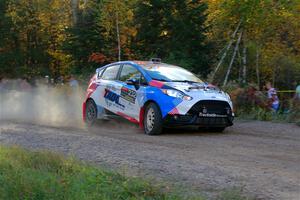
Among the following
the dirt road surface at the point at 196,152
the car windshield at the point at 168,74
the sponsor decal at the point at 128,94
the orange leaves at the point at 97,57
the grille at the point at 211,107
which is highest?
the orange leaves at the point at 97,57

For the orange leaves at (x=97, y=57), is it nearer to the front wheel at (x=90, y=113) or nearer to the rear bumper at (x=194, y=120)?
the front wheel at (x=90, y=113)

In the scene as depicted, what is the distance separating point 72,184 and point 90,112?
8.20m

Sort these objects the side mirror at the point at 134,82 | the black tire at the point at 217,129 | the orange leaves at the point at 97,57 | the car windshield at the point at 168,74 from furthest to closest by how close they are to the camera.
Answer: the orange leaves at the point at 97,57 → the black tire at the point at 217,129 → the side mirror at the point at 134,82 → the car windshield at the point at 168,74

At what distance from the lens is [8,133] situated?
12891 millimetres

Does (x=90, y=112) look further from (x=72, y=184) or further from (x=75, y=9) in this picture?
(x=75, y=9)

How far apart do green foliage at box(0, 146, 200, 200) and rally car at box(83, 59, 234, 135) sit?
437 cm

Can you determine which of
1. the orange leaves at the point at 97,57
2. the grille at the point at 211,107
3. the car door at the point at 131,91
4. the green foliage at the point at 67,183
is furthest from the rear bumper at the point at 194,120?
the orange leaves at the point at 97,57

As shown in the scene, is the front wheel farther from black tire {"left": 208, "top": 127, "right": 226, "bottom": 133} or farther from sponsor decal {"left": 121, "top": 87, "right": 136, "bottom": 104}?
black tire {"left": 208, "top": 127, "right": 226, "bottom": 133}

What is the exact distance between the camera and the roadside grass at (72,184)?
647cm

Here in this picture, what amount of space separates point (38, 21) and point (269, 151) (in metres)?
32.3

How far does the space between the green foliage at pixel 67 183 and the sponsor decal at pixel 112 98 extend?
5596 mm

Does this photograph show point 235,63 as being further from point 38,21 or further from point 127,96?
point 38,21

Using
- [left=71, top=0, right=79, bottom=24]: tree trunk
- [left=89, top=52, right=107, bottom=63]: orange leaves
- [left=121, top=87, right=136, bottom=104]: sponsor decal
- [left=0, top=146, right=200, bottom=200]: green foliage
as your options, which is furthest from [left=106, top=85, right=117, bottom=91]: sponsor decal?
[left=71, top=0, right=79, bottom=24]: tree trunk

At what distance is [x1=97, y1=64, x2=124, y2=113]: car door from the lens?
45.6 ft
